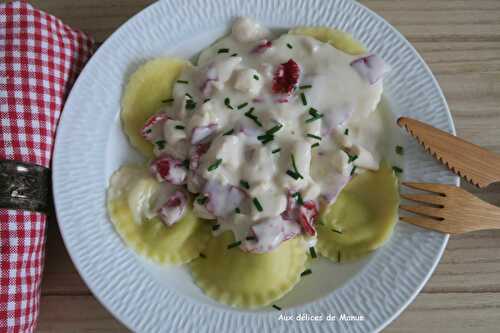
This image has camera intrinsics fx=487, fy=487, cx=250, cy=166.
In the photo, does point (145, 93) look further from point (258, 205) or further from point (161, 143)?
point (258, 205)

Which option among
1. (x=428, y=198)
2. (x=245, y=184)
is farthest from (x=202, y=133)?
(x=428, y=198)

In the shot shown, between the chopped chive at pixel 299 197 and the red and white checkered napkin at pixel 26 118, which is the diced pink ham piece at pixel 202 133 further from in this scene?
the red and white checkered napkin at pixel 26 118

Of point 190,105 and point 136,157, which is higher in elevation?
point 190,105

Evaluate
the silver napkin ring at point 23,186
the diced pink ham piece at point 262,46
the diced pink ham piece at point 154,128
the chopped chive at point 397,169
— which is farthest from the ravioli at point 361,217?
the silver napkin ring at point 23,186

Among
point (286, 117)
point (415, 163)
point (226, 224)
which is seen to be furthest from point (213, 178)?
point (415, 163)

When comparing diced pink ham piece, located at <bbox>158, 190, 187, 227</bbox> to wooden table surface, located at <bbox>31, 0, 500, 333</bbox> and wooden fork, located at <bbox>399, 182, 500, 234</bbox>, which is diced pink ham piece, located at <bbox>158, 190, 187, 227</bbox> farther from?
wooden fork, located at <bbox>399, 182, 500, 234</bbox>

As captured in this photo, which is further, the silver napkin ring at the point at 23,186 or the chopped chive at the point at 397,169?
the chopped chive at the point at 397,169
